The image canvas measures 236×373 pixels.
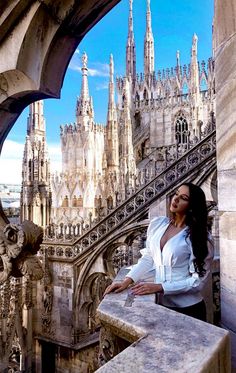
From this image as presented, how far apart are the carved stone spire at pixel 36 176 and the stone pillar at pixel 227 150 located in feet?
29.9

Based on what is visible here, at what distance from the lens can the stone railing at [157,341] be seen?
0.93 meters

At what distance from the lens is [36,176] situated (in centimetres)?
1149

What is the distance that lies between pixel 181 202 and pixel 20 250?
41.1 inches

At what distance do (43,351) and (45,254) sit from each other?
2.54 m

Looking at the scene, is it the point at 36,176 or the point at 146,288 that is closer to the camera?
the point at 146,288

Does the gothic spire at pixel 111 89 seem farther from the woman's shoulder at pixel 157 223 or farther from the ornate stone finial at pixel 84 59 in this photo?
the woman's shoulder at pixel 157 223

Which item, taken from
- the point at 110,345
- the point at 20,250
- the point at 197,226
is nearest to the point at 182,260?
the point at 197,226

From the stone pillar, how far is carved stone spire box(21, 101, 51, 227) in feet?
29.9

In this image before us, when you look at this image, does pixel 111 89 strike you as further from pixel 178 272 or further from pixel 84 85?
pixel 178 272

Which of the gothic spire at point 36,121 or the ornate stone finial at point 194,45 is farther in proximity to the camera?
the ornate stone finial at point 194,45

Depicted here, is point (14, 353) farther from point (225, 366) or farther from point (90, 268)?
point (225, 366)

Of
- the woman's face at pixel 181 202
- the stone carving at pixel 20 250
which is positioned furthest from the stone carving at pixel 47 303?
the woman's face at pixel 181 202

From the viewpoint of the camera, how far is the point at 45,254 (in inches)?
344

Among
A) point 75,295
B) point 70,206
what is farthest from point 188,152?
point 70,206
